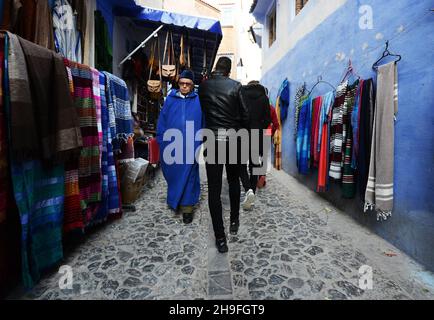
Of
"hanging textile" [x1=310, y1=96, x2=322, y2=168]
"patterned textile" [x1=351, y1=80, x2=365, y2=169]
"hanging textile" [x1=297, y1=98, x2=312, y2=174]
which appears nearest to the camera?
"patterned textile" [x1=351, y1=80, x2=365, y2=169]

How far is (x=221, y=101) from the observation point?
210cm

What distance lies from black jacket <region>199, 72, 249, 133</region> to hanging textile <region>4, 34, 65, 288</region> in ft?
4.30

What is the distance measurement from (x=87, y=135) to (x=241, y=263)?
1.80 metres

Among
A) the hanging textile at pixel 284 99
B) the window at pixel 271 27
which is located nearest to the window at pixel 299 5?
the hanging textile at pixel 284 99

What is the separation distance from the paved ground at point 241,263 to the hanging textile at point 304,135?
1.27 m

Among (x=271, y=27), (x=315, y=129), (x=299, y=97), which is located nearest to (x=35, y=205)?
(x=315, y=129)

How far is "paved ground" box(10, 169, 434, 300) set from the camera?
1.59m

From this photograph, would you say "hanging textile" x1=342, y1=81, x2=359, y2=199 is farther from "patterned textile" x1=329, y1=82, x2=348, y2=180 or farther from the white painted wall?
the white painted wall

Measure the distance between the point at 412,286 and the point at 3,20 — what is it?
3.63m

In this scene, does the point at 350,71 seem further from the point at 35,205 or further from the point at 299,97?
the point at 35,205

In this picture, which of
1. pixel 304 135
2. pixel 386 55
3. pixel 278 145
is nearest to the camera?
pixel 386 55

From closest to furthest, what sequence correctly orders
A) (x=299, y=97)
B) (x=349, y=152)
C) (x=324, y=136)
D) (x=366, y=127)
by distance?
(x=366, y=127)
(x=349, y=152)
(x=324, y=136)
(x=299, y=97)

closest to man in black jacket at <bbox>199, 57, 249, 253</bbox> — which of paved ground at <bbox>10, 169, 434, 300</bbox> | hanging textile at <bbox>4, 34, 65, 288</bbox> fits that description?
paved ground at <bbox>10, 169, 434, 300</bbox>

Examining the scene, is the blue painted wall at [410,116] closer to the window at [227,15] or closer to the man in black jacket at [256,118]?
Answer: the man in black jacket at [256,118]
